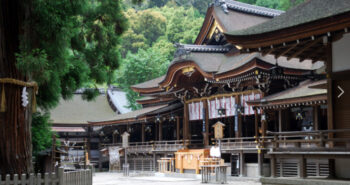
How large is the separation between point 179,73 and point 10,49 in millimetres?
16911

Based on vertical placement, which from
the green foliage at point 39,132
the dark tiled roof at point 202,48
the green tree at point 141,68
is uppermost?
the green tree at point 141,68

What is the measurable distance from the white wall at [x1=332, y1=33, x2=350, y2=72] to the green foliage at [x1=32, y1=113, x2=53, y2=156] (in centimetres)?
820

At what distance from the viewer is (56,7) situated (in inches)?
453

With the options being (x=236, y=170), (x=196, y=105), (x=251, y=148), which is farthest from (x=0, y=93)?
(x=196, y=105)

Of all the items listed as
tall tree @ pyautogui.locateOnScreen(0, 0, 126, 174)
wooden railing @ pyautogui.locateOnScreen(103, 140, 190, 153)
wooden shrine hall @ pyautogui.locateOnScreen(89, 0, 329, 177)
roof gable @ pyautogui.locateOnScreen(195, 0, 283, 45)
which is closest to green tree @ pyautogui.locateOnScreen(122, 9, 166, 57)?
wooden shrine hall @ pyautogui.locateOnScreen(89, 0, 329, 177)

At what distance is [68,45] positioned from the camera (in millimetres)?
11984

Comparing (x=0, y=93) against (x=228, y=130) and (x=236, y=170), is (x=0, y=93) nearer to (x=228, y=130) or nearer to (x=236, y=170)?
(x=236, y=170)

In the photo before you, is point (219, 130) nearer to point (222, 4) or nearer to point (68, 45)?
point (222, 4)

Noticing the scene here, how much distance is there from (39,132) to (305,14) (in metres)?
8.06

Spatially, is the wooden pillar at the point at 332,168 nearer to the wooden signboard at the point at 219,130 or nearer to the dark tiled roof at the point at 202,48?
the wooden signboard at the point at 219,130

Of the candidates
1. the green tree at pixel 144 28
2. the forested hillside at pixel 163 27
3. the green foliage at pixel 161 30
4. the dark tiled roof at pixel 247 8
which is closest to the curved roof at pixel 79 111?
the forested hillside at pixel 163 27

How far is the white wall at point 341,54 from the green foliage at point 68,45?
593 cm

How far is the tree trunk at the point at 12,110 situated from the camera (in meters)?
11.4

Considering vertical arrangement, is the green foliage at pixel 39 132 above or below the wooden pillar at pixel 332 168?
above
